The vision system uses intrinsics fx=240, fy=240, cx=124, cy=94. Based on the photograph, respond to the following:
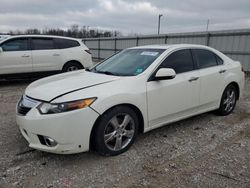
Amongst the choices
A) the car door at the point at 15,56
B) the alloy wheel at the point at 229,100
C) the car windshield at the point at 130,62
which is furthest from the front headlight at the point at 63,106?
the car door at the point at 15,56

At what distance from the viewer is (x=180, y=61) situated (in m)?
4.04

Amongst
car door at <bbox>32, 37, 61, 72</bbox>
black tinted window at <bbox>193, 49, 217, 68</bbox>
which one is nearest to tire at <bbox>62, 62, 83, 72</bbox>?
car door at <bbox>32, 37, 61, 72</bbox>

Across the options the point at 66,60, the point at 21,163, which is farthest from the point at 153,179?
the point at 66,60

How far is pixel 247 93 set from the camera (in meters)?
7.37

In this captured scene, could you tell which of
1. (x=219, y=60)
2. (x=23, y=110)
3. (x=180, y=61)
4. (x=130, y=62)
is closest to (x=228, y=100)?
(x=219, y=60)

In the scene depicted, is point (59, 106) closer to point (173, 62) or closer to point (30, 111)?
point (30, 111)

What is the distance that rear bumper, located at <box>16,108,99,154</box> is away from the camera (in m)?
2.80

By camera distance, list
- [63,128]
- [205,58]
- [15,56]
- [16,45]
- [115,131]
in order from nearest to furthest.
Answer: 1. [63,128]
2. [115,131]
3. [205,58]
4. [15,56]
5. [16,45]

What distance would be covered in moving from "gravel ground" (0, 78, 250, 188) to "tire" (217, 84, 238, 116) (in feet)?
2.22

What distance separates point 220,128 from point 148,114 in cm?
165

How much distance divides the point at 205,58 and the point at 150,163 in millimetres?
2396

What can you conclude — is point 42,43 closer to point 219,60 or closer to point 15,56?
point 15,56

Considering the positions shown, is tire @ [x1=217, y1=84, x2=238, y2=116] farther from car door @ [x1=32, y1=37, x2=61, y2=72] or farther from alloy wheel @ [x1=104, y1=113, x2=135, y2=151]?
car door @ [x1=32, y1=37, x2=61, y2=72]

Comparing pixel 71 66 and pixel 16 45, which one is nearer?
pixel 16 45
